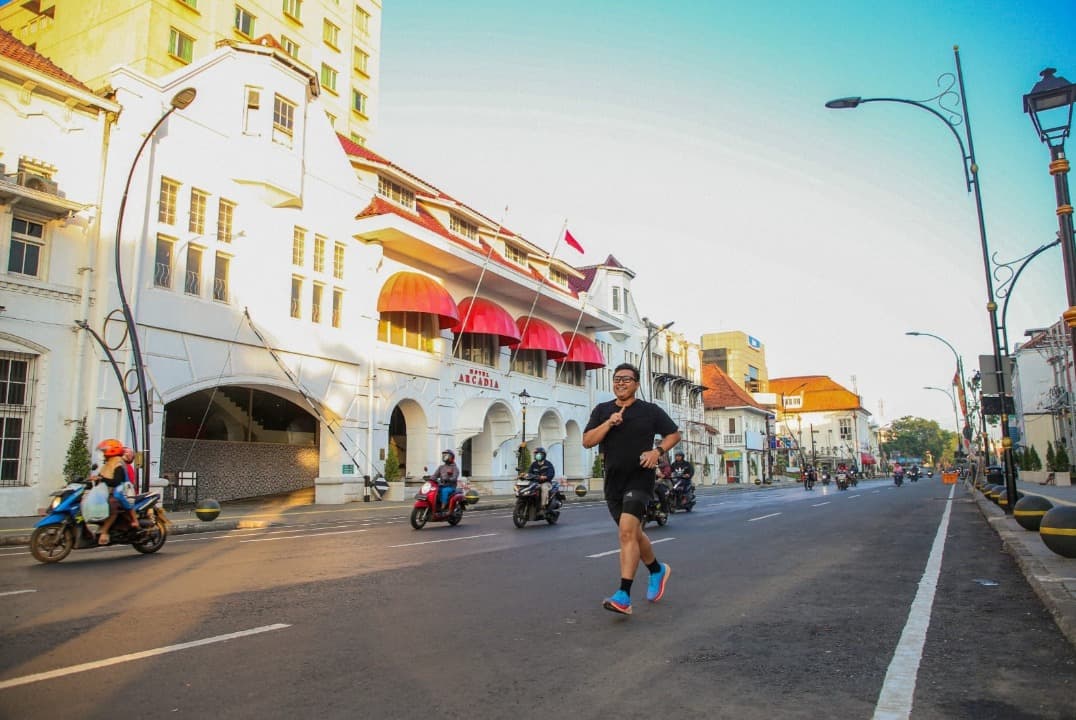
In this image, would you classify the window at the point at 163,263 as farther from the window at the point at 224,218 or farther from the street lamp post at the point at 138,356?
the window at the point at 224,218

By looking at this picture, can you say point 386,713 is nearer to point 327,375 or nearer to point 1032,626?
point 1032,626

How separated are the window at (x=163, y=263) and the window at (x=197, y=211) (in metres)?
1.00

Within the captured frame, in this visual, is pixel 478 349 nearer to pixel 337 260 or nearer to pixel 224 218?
pixel 337 260

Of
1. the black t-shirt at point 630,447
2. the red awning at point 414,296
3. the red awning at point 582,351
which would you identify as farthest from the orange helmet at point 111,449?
the red awning at point 582,351

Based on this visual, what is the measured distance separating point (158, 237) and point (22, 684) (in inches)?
760

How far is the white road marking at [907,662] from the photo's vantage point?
3611 mm

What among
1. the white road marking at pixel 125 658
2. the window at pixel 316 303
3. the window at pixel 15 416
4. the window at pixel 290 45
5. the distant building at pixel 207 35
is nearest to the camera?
the white road marking at pixel 125 658

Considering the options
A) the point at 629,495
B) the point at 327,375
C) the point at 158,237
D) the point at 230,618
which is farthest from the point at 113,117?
the point at 629,495

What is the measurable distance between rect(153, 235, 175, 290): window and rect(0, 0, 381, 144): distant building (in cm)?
627

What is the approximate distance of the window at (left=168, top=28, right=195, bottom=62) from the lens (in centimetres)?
3188

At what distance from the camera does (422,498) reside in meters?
15.4

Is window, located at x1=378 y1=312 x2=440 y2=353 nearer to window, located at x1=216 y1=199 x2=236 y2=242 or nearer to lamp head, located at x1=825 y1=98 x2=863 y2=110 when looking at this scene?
window, located at x1=216 y1=199 x2=236 y2=242

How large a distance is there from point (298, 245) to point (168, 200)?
16.0ft

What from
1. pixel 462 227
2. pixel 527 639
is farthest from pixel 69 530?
pixel 462 227
